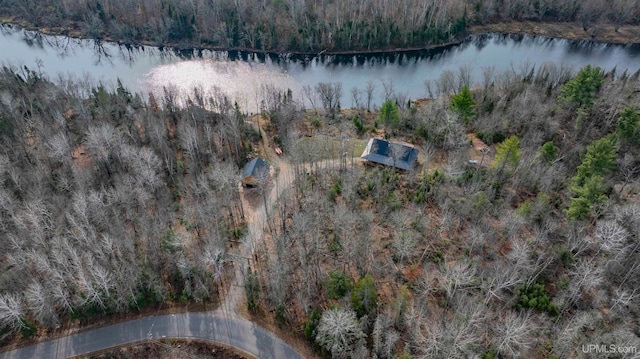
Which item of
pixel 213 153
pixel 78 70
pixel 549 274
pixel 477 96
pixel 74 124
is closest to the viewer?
pixel 549 274

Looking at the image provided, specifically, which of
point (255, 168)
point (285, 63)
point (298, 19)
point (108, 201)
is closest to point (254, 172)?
point (255, 168)

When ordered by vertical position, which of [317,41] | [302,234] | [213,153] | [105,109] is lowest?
[302,234]

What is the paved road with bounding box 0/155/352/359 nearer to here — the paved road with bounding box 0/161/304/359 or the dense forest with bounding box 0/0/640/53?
the paved road with bounding box 0/161/304/359

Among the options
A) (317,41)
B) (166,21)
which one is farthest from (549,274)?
(166,21)

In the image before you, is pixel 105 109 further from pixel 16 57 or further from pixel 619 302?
pixel 619 302

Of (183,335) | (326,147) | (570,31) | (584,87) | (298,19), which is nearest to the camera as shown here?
(183,335)

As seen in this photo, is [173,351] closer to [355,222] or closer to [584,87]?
[355,222]

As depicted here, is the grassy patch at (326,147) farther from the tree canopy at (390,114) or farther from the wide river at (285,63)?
the wide river at (285,63)
